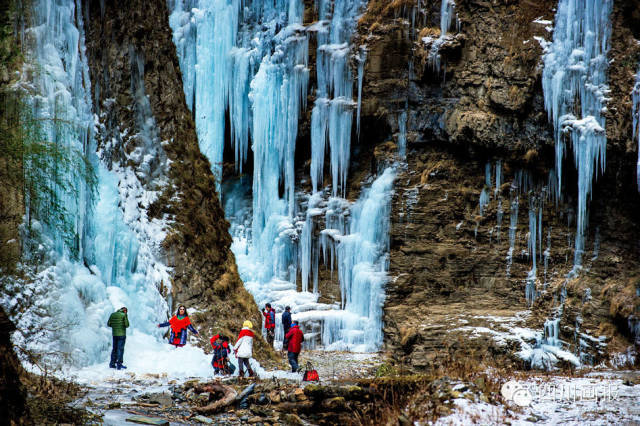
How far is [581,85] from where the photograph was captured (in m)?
20.8

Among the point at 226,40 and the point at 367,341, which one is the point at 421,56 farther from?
the point at 367,341

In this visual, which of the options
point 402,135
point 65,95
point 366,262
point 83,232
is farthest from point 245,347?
point 402,135

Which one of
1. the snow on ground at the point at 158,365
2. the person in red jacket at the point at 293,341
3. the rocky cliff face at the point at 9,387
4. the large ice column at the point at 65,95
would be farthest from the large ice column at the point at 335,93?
the rocky cliff face at the point at 9,387

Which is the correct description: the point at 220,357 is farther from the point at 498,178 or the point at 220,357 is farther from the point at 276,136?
the point at 276,136

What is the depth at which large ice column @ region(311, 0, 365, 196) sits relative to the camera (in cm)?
2408

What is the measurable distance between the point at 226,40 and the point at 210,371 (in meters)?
16.7

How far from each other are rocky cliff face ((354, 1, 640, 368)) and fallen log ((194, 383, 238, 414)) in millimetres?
10909

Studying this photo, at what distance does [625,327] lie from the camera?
19.3 meters

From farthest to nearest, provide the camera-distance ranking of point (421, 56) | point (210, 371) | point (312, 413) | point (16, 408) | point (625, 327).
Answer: point (421, 56), point (625, 327), point (210, 371), point (312, 413), point (16, 408)

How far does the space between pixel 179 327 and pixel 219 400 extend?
4.27 metres

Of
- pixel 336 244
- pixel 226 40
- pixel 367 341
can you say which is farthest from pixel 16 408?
pixel 226 40

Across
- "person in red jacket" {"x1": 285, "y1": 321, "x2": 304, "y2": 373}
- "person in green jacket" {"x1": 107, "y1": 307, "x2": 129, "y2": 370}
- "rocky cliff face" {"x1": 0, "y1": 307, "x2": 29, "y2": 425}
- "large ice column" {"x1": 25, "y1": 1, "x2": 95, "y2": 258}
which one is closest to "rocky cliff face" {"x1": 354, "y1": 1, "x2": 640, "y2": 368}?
"person in red jacket" {"x1": 285, "y1": 321, "x2": 304, "y2": 373}

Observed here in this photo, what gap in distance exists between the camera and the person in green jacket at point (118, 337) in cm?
1165

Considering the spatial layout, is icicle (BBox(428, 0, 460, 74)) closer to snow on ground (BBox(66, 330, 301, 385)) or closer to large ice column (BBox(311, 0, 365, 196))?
large ice column (BBox(311, 0, 365, 196))
